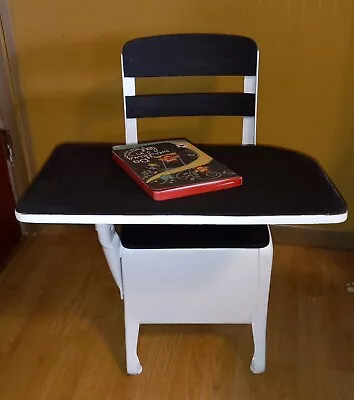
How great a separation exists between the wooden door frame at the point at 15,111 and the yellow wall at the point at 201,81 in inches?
1.1

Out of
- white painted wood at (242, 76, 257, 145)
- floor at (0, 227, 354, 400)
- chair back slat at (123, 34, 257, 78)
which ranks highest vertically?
A: chair back slat at (123, 34, 257, 78)

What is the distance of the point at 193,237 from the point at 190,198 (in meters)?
0.34

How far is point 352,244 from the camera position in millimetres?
2195

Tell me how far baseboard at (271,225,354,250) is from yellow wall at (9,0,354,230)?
0.05 m

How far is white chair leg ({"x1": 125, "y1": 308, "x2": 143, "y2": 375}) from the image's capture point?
157 cm

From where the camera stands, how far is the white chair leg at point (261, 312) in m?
1.44

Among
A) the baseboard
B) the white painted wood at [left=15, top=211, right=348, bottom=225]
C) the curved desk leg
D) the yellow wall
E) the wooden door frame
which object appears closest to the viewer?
the white painted wood at [left=15, top=211, right=348, bottom=225]

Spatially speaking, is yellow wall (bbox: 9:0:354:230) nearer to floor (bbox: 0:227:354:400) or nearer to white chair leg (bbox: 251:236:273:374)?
floor (bbox: 0:227:354:400)

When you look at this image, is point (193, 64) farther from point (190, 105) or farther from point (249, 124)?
point (249, 124)

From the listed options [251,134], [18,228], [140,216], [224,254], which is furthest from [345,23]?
[18,228]

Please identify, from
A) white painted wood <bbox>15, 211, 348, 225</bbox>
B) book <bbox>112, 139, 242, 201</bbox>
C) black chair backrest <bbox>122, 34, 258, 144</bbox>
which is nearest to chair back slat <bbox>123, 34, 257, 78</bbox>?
black chair backrest <bbox>122, 34, 258, 144</bbox>

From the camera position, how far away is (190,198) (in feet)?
3.79

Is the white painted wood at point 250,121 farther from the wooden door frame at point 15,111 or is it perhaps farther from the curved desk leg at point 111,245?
the wooden door frame at point 15,111

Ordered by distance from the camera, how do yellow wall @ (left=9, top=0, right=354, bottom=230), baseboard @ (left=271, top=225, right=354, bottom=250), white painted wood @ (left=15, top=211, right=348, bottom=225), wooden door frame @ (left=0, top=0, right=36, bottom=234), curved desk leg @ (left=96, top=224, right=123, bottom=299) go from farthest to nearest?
baseboard @ (left=271, top=225, right=354, bottom=250) → wooden door frame @ (left=0, top=0, right=36, bottom=234) → yellow wall @ (left=9, top=0, right=354, bottom=230) → curved desk leg @ (left=96, top=224, right=123, bottom=299) → white painted wood @ (left=15, top=211, right=348, bottom=225)
